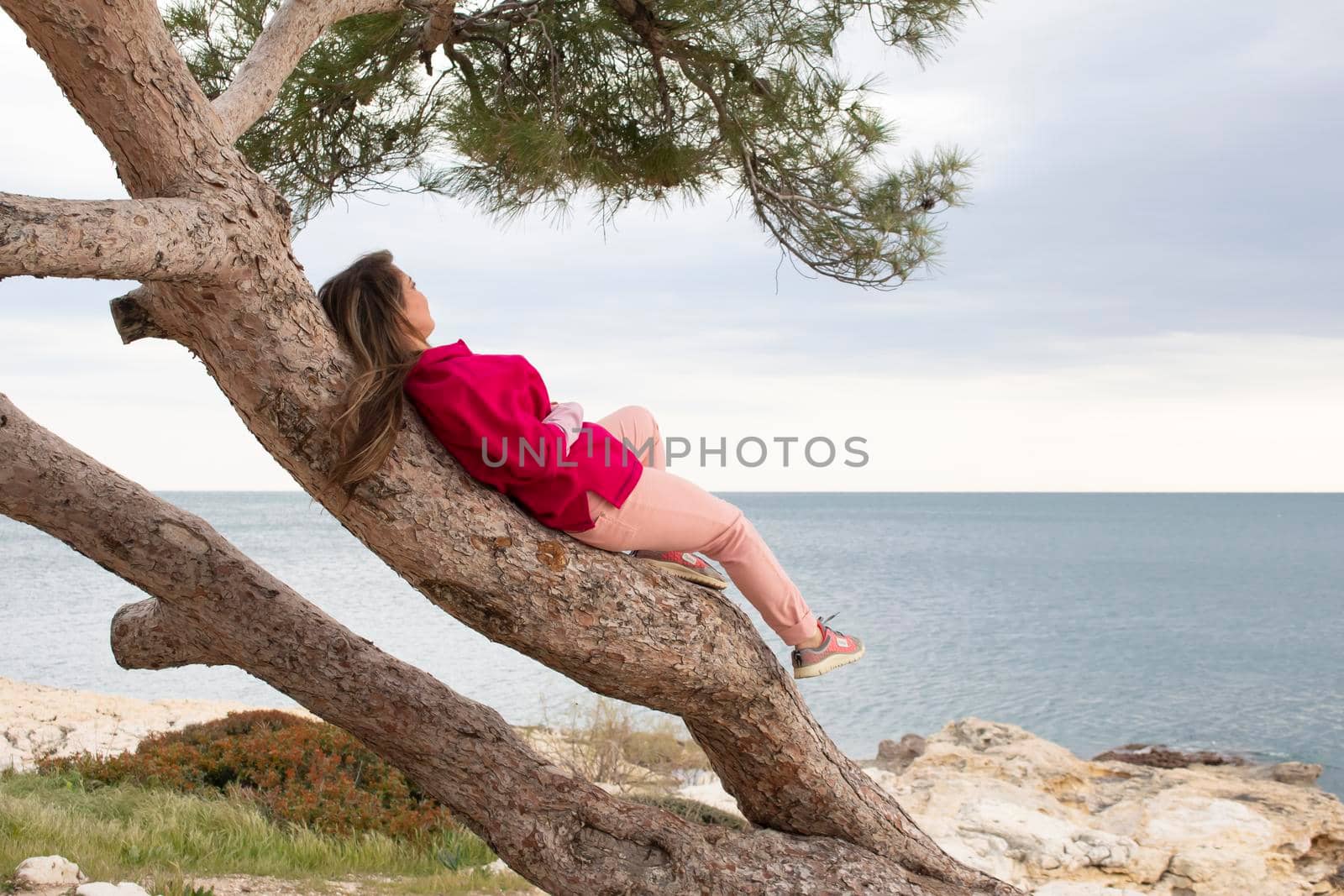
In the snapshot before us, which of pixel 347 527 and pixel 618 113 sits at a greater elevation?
pixel 618 113

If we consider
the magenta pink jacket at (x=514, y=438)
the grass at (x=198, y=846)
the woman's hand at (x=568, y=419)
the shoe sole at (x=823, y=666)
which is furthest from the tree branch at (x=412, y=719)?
the grass at (x=198, y=846)

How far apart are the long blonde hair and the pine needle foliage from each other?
7.60ft

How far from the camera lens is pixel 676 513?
2.56 m

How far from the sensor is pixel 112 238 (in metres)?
1.81

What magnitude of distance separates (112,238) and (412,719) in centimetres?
167

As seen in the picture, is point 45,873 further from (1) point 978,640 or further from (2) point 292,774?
(1) point 978,640

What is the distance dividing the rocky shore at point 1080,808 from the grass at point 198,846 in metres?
2.06

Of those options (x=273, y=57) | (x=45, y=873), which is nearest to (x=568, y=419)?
(x=273, y=57)

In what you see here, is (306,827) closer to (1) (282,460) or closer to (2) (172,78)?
(1) (282,460)

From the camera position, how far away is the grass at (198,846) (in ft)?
13.7

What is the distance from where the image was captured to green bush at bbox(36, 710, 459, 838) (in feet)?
17.1

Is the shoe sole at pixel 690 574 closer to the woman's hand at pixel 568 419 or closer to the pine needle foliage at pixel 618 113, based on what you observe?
the woman's hand at pixel 568 419

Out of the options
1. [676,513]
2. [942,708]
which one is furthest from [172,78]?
[942,708]

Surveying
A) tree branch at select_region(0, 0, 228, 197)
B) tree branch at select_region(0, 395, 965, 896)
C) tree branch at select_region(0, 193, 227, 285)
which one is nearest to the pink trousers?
tree branch at select_region(0, 395, 965, 896)
